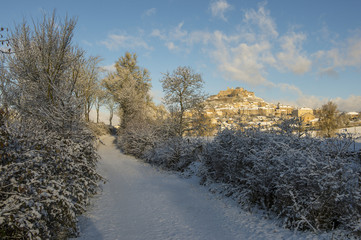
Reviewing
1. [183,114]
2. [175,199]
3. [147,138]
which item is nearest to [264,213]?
[175,199]

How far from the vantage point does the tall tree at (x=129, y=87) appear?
88.6 feet

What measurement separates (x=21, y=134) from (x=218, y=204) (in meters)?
5.61

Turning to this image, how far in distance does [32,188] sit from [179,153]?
10.3 m

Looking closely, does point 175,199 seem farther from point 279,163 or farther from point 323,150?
point 323,150

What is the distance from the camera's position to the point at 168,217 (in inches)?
230

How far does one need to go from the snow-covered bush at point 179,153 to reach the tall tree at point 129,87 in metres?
11.3

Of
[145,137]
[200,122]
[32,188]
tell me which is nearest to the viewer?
[32,188]

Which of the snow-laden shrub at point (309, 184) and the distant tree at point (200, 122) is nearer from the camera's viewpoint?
the snow-laden shrub at point (309, 184)

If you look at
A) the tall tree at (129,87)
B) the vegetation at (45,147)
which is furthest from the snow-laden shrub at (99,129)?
the vegetation at (45,147)

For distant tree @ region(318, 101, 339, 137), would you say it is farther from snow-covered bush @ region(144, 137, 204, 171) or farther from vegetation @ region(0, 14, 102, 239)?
vegetation @ region(0, 14, 102, 239)

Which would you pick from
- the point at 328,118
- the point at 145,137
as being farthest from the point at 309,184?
the point at 328,118

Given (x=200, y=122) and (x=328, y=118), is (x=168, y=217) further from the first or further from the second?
(x=328, y=118)

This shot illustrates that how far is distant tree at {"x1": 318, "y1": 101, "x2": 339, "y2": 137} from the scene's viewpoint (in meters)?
20.6

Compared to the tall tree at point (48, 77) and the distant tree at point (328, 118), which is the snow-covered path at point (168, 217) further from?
the distant tree at point (328, 118)
